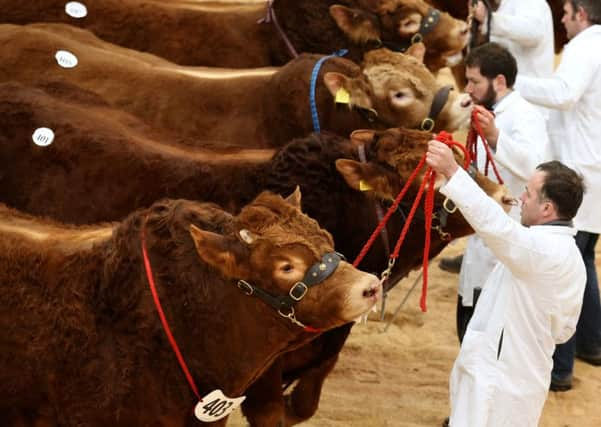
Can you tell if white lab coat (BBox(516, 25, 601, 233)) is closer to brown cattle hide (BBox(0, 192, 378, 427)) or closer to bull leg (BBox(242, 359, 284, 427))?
bull leg (BBox(242, 359, 284, 427))

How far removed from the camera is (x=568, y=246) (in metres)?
4.49

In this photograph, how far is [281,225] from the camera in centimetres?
387

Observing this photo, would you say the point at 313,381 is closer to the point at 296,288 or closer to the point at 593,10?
the point at 296,288

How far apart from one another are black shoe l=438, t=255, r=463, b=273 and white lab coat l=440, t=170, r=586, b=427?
11.7 feet

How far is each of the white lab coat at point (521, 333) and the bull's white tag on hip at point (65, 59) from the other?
2905 mm

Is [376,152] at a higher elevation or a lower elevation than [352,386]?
higher

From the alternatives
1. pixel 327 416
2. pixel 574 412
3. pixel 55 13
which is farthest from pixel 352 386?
pixel 55 13

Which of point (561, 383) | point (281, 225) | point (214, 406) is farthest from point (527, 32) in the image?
point (214, 406)

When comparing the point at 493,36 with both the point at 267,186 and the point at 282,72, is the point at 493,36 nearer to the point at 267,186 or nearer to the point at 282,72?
the point at 282,72

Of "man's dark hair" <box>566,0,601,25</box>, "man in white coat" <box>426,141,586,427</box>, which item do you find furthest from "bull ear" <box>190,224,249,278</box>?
"man's dark hair" <box>566,0,601,25</box>

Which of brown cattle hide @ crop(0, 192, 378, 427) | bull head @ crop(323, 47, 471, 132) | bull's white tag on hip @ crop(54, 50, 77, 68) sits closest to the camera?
brown cattle hide @ crop(0, 192, 378, 427)

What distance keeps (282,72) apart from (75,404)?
2811 mm

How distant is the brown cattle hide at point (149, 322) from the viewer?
153 inches

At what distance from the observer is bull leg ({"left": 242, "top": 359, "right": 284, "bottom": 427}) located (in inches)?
187
